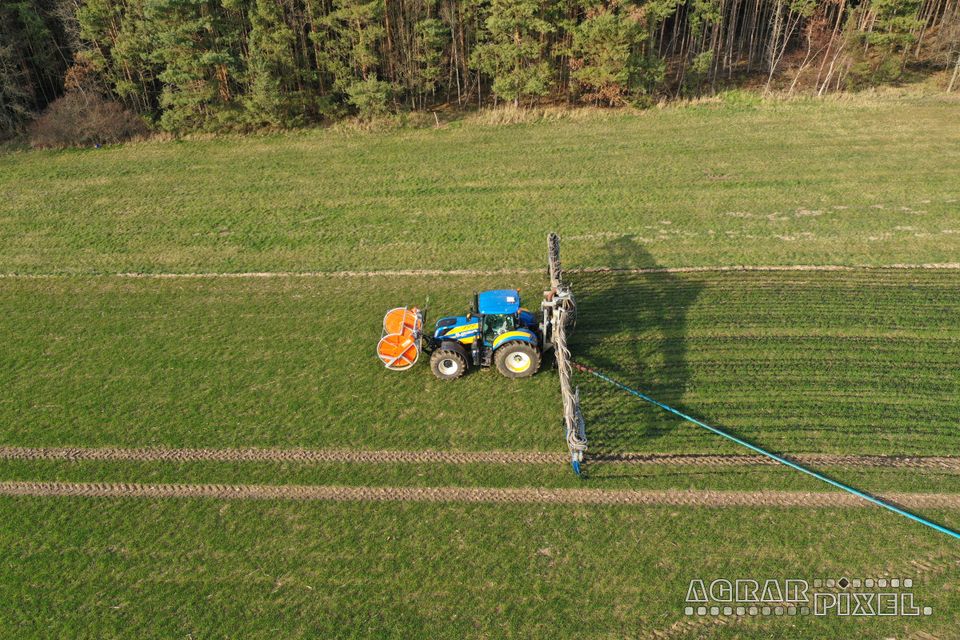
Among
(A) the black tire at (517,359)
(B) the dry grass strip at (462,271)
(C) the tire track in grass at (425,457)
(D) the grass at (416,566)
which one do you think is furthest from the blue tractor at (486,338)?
(B) the dry grass strip at (462,271)

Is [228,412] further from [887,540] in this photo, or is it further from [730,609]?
[887,540]

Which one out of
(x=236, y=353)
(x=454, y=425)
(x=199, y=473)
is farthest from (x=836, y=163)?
(x=199, y=473)

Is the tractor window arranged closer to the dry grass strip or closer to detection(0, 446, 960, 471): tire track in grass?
detection(0, 446, 960, 471): tire track in grass

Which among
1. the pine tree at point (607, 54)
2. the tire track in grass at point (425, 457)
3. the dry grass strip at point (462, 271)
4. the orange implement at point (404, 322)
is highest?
the pine tree at point (607, 54)

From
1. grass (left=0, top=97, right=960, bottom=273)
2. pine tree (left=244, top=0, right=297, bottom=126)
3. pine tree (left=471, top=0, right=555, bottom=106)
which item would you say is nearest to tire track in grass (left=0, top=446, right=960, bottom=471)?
grass (left=0, top=97, right=960, bottom=273)

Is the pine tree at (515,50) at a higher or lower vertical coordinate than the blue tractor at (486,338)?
higher

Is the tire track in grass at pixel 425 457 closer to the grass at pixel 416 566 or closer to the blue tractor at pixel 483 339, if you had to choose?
the grass at pixel 416 566
